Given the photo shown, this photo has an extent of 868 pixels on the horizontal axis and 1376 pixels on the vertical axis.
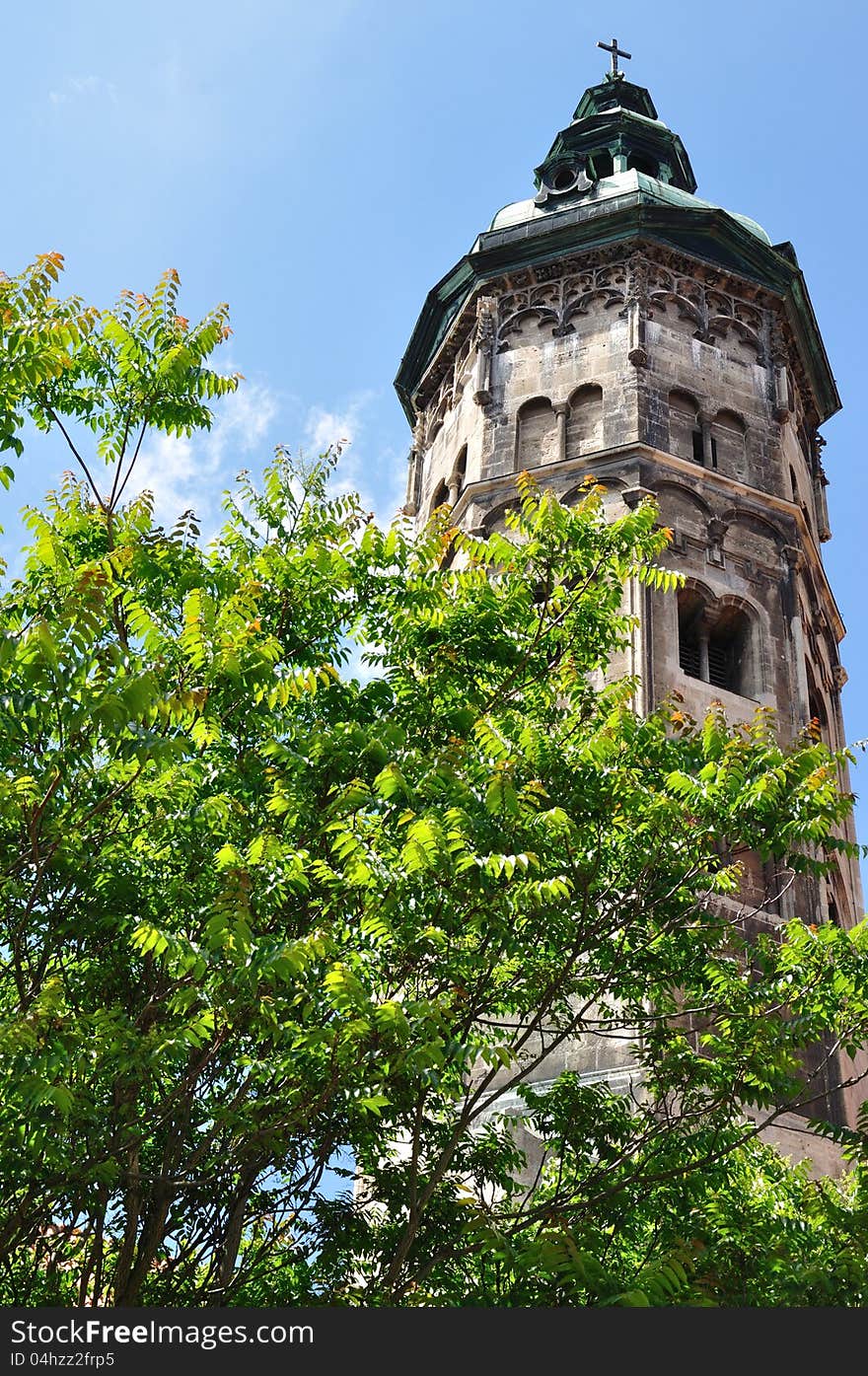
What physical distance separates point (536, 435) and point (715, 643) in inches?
220

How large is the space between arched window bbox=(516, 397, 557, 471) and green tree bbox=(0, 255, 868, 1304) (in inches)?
636

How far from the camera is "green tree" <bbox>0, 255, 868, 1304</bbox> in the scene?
35.7 ft

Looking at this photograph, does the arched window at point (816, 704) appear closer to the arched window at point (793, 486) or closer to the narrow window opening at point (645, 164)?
the arched window at point (793, 486)

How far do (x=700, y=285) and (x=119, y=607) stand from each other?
2421 cm

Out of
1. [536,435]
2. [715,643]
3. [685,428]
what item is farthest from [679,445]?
[715,643]

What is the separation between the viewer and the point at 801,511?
105ft

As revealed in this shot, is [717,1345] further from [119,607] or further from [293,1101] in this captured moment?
[119,607]

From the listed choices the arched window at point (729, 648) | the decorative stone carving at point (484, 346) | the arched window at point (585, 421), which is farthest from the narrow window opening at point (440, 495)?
the arched window at point (729, 648)

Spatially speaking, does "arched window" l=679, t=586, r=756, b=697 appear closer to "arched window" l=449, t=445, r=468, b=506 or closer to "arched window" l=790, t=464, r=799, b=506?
"arched window" l=790, t=464, r=799, b=506

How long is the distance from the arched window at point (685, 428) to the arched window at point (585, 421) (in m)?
1.33

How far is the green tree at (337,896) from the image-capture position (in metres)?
10.9

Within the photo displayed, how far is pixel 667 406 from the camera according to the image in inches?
1259

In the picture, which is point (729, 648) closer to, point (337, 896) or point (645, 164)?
point (645, 164)

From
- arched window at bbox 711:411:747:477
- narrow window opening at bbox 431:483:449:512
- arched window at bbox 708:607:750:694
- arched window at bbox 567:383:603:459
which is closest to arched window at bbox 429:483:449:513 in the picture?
narrow window opening at bbox 431:483:449:512
